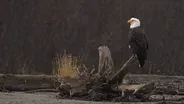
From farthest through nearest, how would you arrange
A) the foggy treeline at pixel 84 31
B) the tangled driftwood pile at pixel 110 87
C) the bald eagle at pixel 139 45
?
the foggy treeline at pixel 84 31 < the bald eagle at pixel 139 45 < the tangled driftwood pile at pixel 110 87

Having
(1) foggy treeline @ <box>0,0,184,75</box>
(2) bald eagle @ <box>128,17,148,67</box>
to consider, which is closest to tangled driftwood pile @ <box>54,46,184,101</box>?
(2) bald eagle @ <box>128,17,148,67</box>

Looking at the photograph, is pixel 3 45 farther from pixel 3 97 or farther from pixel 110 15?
pixel 3 97

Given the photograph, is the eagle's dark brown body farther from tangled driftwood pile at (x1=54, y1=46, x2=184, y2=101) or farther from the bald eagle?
tangled driftwood pile at (x1=54, y1=46, x2=184, y2=101)

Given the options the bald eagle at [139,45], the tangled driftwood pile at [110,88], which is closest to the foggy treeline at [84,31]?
the bald eagle at [139,45]

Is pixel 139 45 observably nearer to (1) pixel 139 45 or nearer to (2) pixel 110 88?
(1) pixel 139 45

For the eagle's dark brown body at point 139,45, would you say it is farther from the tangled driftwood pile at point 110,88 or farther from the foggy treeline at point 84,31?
the foggy treeline at point 84,31

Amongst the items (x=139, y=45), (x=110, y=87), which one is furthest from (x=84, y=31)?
(x=110, y=87)

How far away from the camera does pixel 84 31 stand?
18250mm

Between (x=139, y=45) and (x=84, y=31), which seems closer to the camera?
(x=139, y=45)

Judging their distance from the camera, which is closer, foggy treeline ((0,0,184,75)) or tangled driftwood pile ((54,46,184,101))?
tangled driftwood pile ((54,46,184,101))

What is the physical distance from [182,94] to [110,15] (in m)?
7.66

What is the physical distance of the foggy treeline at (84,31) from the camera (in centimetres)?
1781

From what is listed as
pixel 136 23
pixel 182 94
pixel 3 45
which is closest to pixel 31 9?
pixel 3 45

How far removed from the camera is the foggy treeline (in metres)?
17.8
